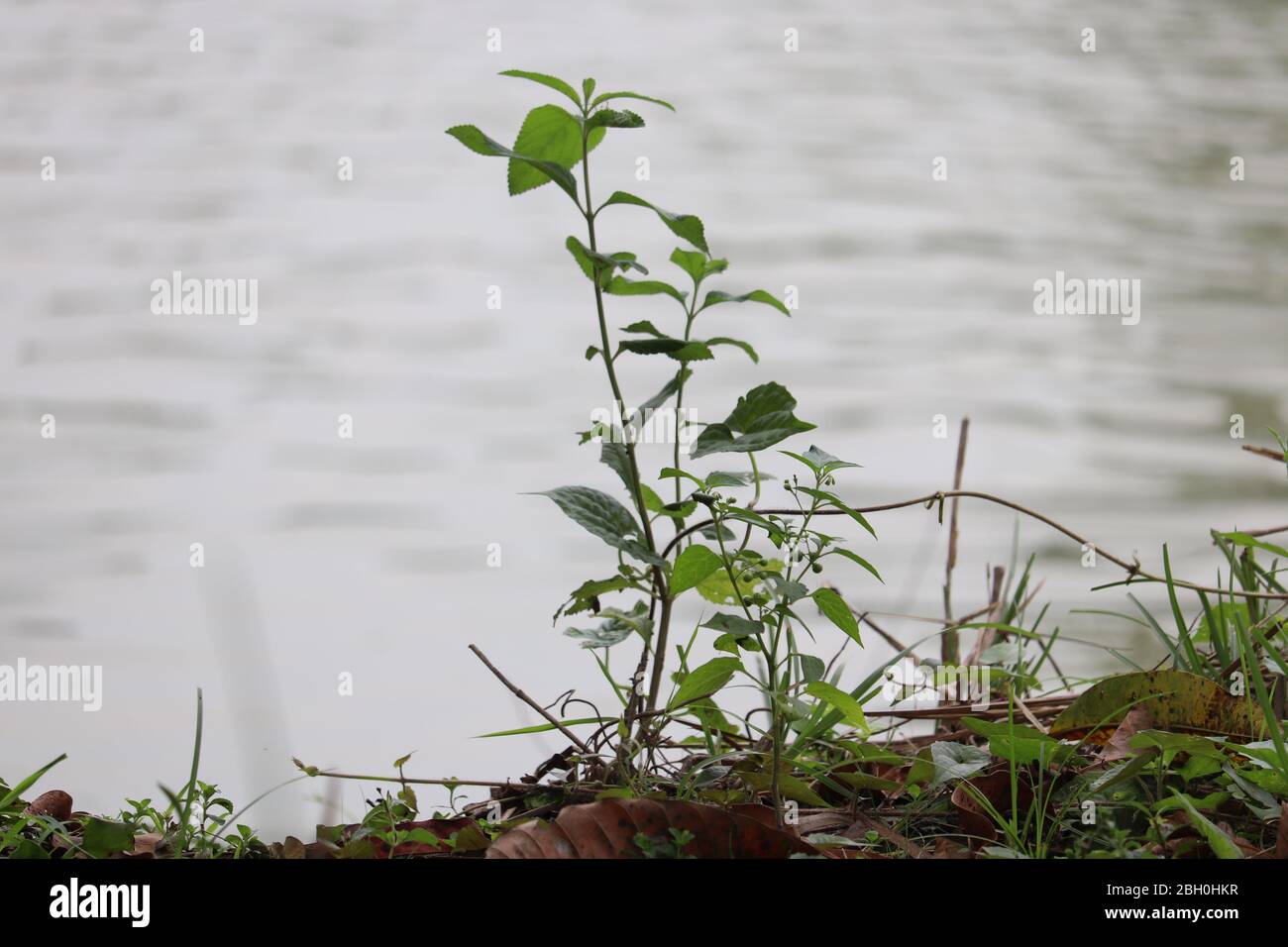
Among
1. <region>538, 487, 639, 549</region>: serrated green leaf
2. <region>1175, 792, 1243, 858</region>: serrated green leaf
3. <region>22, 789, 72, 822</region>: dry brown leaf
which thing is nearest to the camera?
<region>1175, 792, 1243, 858</region>: serrated green leaf

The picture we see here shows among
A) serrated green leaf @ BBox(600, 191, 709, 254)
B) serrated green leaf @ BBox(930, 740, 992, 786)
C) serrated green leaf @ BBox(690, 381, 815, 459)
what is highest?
serrated green leaf @ BBox(600, 191, 709, 254)

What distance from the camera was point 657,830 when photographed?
77 centimetres

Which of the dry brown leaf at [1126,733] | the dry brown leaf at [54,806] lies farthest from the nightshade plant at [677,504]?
the dry brown leaf at [54,806]

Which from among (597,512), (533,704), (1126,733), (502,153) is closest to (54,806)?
(533,704)

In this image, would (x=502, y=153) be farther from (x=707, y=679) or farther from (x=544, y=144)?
(x=707, y=679)

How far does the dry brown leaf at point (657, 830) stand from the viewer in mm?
755

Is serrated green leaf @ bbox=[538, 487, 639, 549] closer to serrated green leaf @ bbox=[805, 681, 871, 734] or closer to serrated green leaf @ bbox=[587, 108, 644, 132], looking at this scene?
serrated green leaf @ bbox=[805, 681, 871, 734]

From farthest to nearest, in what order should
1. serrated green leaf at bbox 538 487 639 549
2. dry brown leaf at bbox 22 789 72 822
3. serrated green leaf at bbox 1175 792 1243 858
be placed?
1. dry brown leaf at bbox 22 789 72 822
2. serrated green leaf at bbox 538 487 639 549
3. serrated green leaf at bbox 1175 792 1243 858

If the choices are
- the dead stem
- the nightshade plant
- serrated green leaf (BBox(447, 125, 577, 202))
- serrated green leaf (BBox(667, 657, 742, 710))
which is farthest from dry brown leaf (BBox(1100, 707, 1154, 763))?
serrated green leaf (BBox(447, 125, 577, 202))

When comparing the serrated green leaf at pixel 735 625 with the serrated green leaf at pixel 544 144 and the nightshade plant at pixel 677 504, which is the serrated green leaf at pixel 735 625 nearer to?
the nightshade plant at pixel 677 504

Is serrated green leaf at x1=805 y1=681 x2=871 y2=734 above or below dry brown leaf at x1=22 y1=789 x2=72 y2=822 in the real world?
above

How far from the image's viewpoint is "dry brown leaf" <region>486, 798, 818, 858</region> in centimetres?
76
